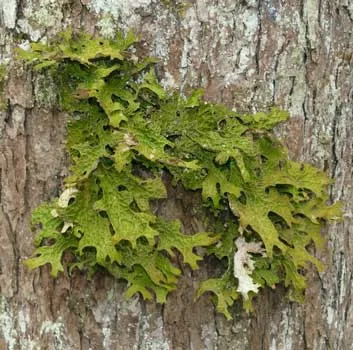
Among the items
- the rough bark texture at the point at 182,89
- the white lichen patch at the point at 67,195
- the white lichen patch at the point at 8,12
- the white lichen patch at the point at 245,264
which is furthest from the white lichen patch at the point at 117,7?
the white lichen patch at the point at 245,264

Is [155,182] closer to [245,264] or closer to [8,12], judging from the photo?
[245,264]

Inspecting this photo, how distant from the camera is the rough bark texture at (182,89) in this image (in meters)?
1.51

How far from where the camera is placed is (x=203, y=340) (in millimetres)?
1617

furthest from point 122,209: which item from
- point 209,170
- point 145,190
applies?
point 209,170

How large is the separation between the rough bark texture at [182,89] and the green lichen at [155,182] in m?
0.05

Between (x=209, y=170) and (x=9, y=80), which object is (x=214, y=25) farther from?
(x=9, y=80)

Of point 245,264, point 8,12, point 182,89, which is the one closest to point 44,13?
point 8,12

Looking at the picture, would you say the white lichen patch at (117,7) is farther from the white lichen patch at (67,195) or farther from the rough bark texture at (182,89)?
the white lichen patch at (67,195)

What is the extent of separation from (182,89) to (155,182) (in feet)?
0.73

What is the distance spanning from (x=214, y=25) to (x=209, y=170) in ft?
1.05

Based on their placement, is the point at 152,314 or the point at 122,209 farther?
the point at 152,314

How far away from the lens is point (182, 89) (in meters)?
1.52

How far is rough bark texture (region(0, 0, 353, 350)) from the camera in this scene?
4.94ft

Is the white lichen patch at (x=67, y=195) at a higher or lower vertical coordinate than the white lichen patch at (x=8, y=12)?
lower
